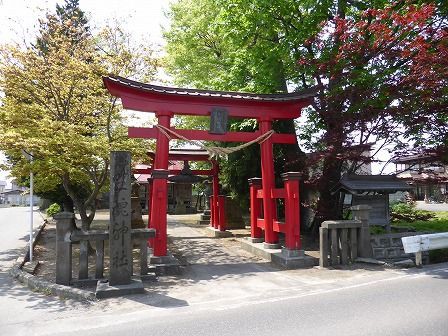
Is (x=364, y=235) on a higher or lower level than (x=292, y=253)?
higher

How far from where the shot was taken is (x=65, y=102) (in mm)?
11258

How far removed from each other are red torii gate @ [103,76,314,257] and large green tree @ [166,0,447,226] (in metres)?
1.29

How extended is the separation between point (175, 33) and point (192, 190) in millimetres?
17422

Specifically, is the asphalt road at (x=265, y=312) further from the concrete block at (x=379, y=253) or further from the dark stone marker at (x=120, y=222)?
the concrete block at (x=379, y=253)

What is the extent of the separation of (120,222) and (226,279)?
9.56 ft

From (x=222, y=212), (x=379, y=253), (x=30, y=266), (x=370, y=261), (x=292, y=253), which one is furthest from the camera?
(x=222, y=212)

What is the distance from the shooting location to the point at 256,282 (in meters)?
8.22

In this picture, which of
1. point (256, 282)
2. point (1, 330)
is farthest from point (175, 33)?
point (1, 330)

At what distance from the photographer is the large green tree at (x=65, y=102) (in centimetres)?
987

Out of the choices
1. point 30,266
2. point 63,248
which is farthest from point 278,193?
point 30,266

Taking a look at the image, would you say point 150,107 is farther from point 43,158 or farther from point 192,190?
point 192,190

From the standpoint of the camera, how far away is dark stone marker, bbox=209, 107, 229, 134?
1033 centimetres

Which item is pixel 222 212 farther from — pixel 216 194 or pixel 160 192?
pixel 160 192

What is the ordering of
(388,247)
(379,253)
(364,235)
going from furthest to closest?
(388,247)
(379,253)
(364,235)
